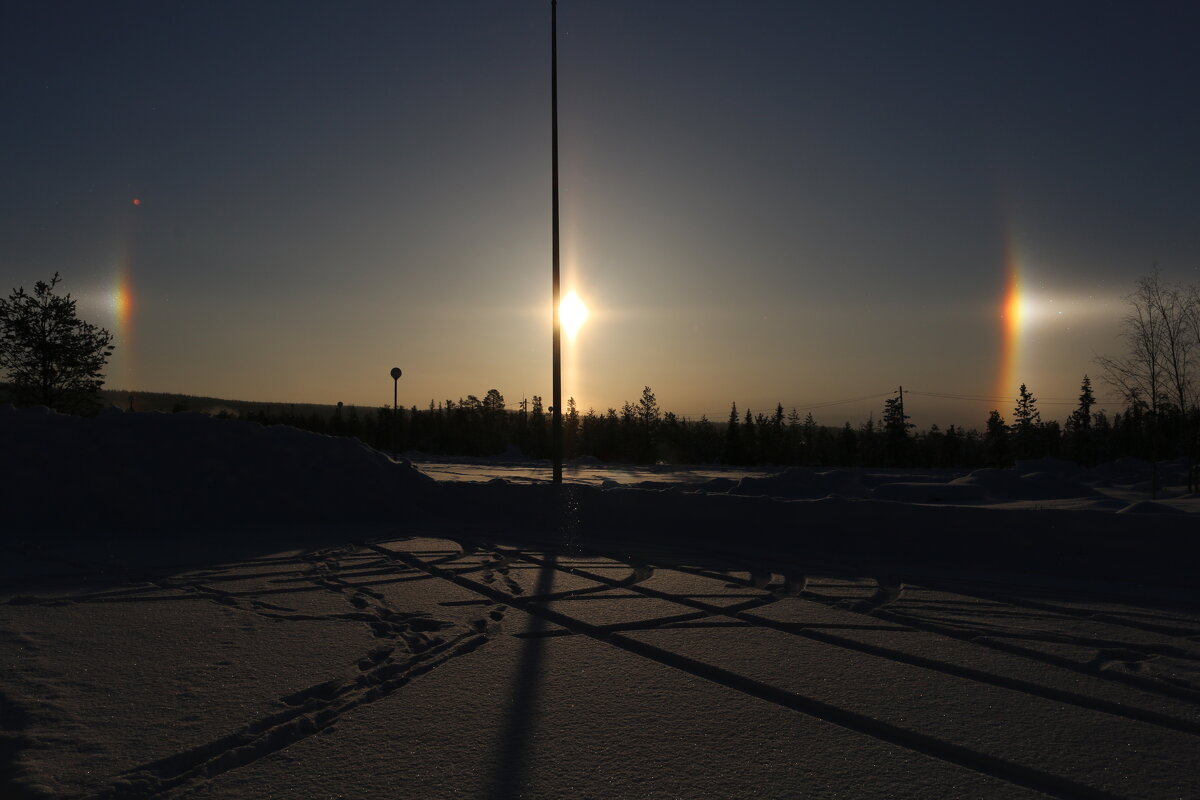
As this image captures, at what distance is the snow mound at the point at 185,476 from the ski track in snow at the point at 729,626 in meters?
4.32

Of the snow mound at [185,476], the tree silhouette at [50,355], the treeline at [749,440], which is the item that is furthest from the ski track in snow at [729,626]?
the treeline at [749,440]

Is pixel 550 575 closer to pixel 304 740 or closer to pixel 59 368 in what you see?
pixel 304 740

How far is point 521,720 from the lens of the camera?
3.92m

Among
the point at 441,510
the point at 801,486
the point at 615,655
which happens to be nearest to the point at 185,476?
the point at 441,510

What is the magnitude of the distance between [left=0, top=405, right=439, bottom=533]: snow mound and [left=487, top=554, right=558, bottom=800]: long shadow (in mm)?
8819

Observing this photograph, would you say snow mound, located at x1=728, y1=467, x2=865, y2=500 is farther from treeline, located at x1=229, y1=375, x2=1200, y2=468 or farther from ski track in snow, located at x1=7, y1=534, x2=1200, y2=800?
treeline, located at x1=229, y1=375, x2=1200, y2=468

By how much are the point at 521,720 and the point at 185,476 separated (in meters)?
11.6

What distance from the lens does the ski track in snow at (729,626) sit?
3.66 metres

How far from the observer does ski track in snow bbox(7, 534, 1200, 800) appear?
3.66 metres

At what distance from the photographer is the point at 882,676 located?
4707 millimetres

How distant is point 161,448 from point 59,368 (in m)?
31.1

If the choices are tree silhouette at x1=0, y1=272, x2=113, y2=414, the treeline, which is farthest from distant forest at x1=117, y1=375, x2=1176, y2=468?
tree silhouette at x1=0, y1=272, x2=113, y2=414

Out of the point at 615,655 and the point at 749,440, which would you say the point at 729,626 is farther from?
the point at 749,440

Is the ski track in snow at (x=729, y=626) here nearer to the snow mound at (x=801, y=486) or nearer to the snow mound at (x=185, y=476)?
the snow mound at (x=185, y=476)
